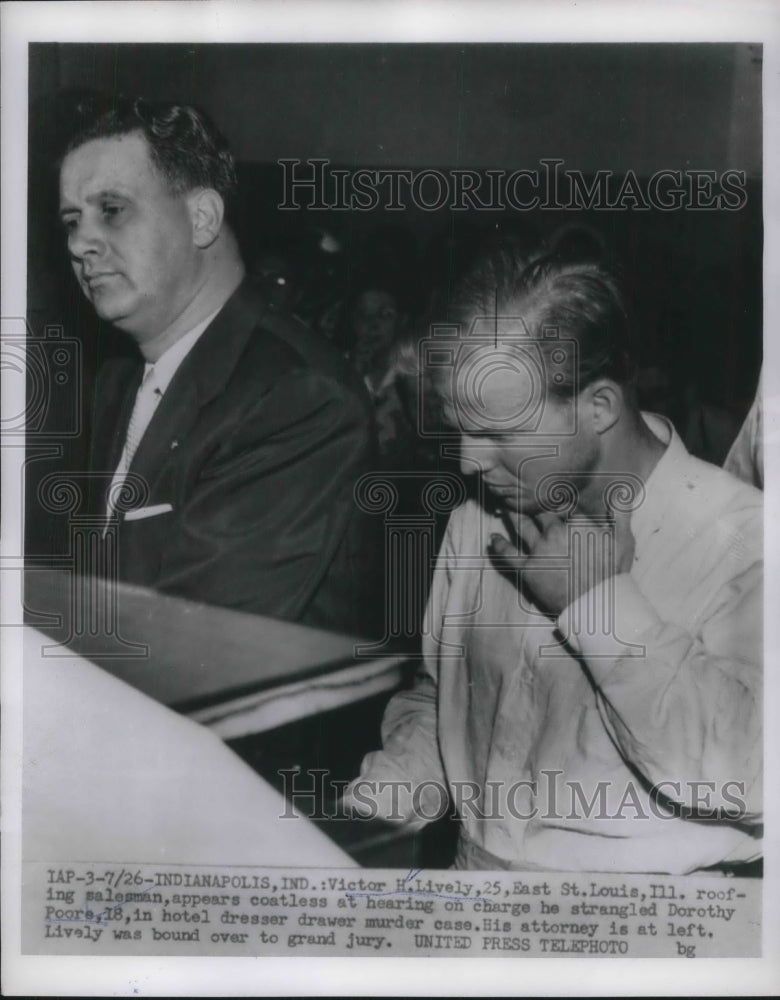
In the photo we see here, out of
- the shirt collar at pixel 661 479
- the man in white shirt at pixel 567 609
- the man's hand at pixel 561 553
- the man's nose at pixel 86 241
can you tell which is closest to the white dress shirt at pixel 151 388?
the man's nose at pixel 86 241

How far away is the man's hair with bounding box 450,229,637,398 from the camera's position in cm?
265

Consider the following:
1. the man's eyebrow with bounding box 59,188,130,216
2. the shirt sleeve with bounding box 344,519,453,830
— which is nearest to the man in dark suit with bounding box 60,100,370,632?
the man's eyebrow with bounding box 59,188,130,216

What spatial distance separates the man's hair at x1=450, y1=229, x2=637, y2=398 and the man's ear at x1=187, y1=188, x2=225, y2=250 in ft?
2.22

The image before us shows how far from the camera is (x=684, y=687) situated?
8.54 ft

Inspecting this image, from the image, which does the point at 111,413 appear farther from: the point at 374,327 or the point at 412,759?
the point at 412,759

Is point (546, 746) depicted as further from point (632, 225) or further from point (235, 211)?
point (235, 211)

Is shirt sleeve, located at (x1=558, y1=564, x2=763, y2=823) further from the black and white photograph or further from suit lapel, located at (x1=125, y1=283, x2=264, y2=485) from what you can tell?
suit lapel, located at (x1=125, y1=283, x2=264, y2=485)

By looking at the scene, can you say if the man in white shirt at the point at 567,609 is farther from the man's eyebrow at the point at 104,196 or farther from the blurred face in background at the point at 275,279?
the man's eyebrow at the point at 104,196

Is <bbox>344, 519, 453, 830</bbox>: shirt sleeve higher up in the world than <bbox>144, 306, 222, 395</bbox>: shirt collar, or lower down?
lower down

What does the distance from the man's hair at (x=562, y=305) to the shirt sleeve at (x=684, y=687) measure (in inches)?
22.6

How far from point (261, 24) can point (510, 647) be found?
1.83 meters

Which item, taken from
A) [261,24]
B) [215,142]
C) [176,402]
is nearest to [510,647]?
[176,402]

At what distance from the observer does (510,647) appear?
265 centimetres

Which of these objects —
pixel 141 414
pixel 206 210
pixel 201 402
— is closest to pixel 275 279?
pixel 206 210
